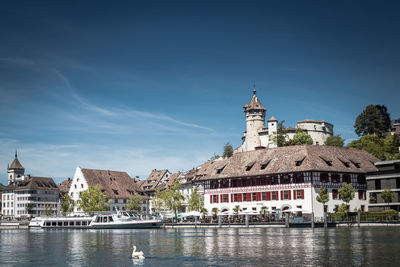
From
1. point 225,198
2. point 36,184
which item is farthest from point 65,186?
point 225,198

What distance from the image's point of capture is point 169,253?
128 ft

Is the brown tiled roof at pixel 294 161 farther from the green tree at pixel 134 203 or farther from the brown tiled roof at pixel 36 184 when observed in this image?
the brown tiled roof at pixel 36 184

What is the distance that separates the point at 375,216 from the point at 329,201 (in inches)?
544

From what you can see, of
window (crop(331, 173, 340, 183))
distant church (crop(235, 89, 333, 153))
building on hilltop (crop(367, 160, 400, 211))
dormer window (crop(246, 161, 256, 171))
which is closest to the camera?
building on hilltop (crop(367, 160, 400, 211))

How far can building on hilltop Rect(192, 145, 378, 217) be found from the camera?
87.2 m

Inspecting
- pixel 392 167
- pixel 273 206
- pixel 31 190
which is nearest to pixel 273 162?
pixel 273 206

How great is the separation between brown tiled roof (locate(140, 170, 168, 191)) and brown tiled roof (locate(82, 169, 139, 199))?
13258 millimetres

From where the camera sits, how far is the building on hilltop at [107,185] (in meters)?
140

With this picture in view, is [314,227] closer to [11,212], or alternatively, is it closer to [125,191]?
[125,191]

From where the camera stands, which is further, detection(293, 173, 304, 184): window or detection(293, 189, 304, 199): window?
detection(293, 173, 304, 184): window

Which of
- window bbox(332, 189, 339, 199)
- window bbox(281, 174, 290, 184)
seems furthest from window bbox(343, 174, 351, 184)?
window bbox(281, 174, 290, 184)

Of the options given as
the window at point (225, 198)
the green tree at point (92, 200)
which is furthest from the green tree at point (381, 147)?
the green tree at point (92, 200)

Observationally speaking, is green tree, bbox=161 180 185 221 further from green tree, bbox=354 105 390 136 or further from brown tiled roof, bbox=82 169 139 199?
green tree, bbox=354 105 390 136

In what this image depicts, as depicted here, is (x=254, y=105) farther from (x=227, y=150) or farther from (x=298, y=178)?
(x=298, y=178)
